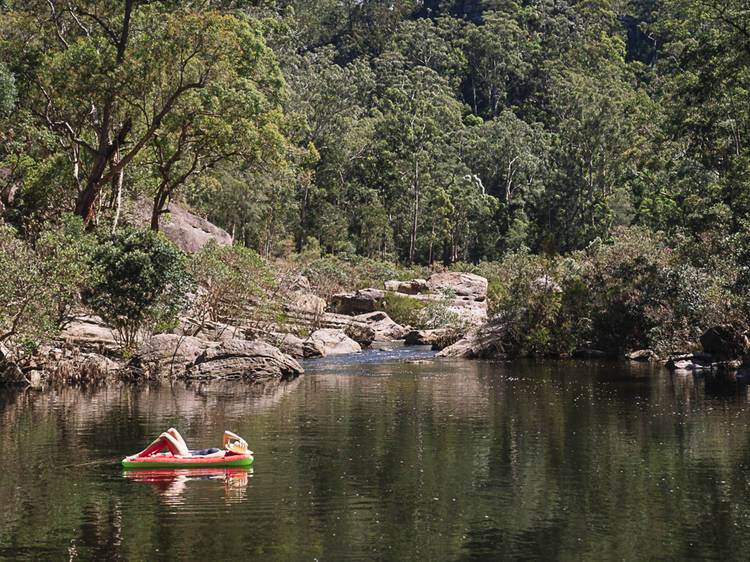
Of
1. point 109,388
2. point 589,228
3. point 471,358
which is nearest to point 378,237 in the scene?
point 589,228

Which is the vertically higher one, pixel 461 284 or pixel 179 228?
pixel 179 228

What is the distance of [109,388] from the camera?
2319 cm

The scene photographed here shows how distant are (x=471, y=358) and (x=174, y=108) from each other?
46.4 ft

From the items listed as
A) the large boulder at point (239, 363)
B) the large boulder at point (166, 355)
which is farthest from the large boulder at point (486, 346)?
the large boulder at point (166, 355)

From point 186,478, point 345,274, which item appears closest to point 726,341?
point 186,478

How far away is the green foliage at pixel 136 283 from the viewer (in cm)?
2550

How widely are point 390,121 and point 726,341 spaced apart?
54.2 meters

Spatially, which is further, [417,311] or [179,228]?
[417,311]

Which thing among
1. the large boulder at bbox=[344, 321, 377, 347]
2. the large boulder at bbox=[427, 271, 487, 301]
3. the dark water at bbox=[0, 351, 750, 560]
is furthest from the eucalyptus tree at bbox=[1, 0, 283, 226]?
the large boulder at bbox=[427, 271, 487, 301]

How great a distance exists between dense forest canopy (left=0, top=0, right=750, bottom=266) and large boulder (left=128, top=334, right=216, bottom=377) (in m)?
6.63

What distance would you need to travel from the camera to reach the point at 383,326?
42094 millimetres

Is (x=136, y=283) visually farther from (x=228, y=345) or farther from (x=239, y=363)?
(x=239, y=363)

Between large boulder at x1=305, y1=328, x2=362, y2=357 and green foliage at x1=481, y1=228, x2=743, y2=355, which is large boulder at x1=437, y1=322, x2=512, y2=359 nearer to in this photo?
green foliage at x1=481, y1=228, x2=743, y2=355

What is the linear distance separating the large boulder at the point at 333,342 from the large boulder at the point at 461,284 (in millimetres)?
18042
